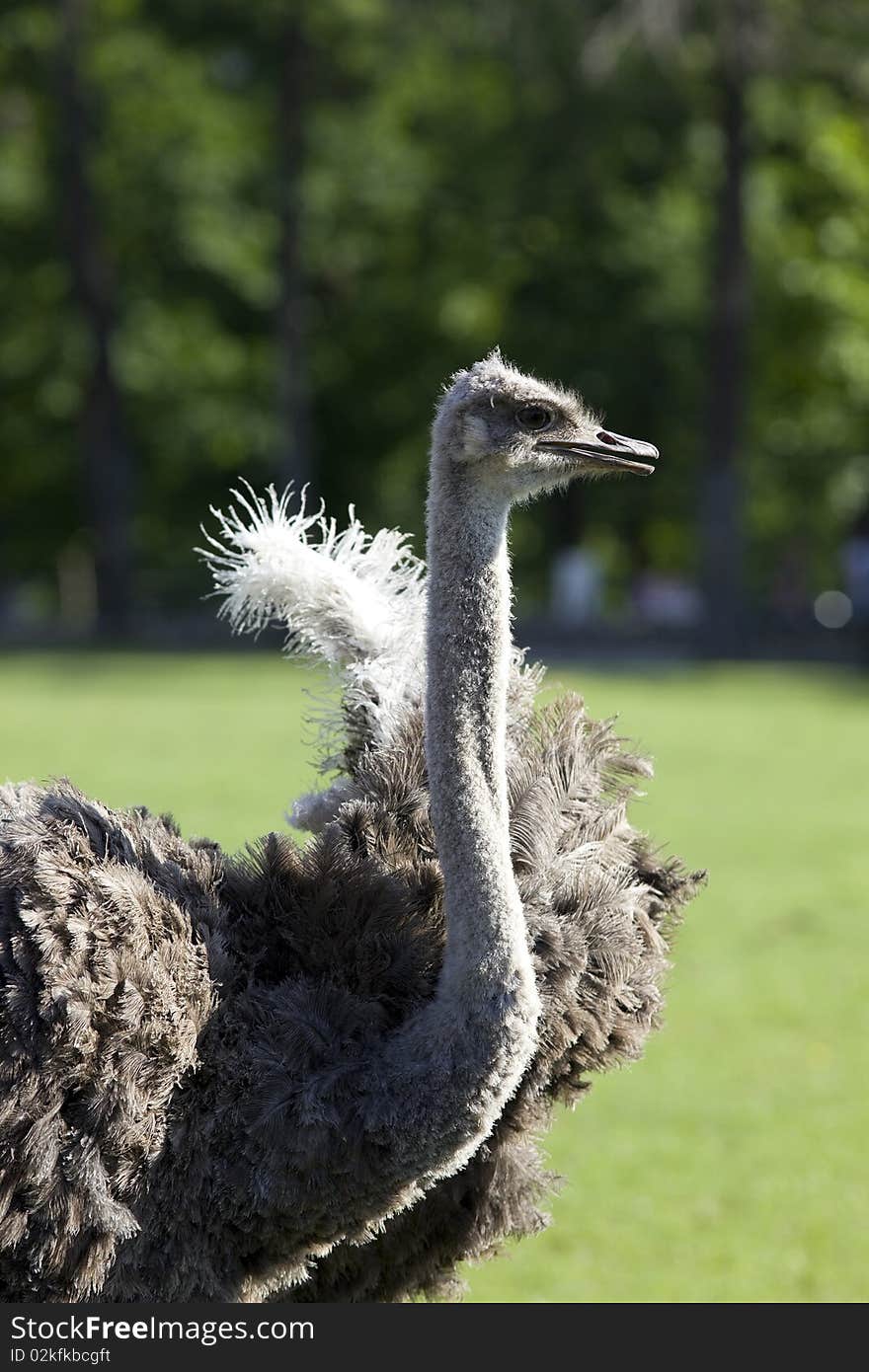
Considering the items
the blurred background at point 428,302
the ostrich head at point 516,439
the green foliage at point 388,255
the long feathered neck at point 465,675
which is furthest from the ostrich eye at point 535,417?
the green foliage at point 388,255

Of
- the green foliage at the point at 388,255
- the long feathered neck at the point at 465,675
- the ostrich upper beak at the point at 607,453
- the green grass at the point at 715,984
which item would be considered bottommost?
the green grass at the point at 715,984

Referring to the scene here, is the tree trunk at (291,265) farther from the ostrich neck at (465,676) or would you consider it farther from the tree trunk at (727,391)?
the ostrich neck at (465,676)

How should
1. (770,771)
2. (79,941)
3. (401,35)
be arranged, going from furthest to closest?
(401,35) < (770,771) < (79,941)

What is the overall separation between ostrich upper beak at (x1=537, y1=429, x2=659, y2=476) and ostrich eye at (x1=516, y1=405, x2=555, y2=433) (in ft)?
0.10

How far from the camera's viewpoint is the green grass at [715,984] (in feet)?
17.0

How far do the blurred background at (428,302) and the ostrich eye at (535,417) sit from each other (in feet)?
46.1

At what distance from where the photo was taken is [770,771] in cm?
1444

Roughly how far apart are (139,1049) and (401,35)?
22.4m

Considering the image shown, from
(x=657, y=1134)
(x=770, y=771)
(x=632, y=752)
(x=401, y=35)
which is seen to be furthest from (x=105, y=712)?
(x=632, y=752)

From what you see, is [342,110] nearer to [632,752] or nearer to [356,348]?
[356,348]

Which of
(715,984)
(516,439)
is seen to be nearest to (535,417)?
(516,439)

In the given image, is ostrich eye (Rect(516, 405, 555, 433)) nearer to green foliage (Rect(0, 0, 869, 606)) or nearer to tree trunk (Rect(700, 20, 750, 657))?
tree trunk (Rect(700, 20, 750, 657))

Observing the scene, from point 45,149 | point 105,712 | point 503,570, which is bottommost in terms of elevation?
point 105,712

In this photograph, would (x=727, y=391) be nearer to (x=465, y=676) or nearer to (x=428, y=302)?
(x=428, y=302)
